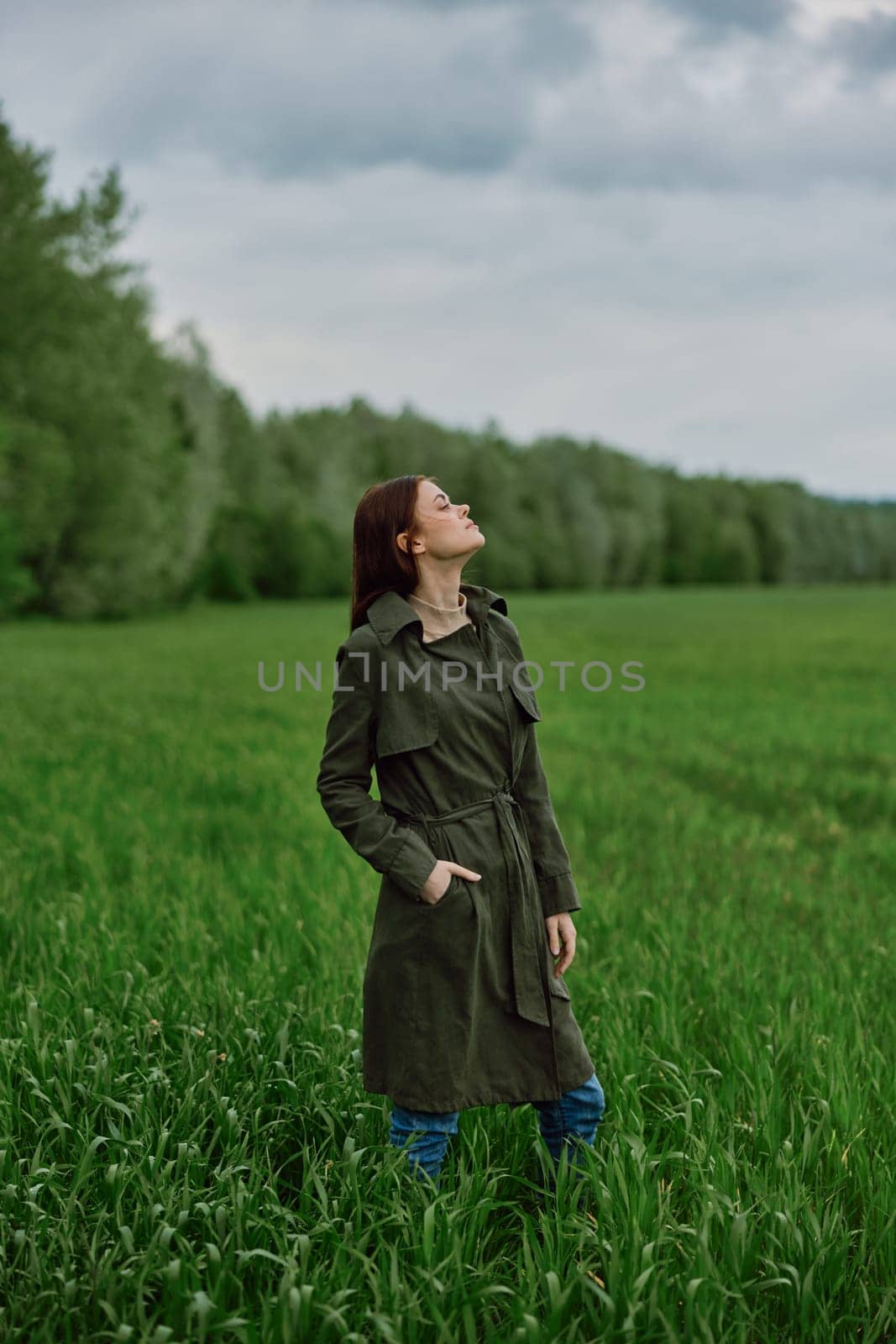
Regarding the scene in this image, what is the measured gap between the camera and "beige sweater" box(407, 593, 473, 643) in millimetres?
2812

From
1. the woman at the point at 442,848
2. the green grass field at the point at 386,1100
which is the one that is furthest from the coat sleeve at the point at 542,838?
the green grass field at the point at 386,1100

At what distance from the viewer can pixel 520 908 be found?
273 cm

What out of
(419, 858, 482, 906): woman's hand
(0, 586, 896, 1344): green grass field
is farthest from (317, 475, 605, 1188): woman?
(0, 586, 896, 1344): green grass field

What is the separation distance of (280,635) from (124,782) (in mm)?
19719

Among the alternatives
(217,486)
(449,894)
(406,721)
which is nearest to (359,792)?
(406,721)

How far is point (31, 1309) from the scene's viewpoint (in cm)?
237

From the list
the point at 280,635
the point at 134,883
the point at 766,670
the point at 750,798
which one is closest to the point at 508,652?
the point at 134,883

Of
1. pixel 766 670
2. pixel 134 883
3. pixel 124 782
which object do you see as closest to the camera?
pixel 134 883

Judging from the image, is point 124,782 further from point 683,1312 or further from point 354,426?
point 354,426

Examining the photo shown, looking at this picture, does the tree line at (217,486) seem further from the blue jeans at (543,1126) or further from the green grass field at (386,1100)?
the blue jeans at (543,1126)

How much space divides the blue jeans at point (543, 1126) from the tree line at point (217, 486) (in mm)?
31942

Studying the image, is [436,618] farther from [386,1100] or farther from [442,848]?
[386,1100]

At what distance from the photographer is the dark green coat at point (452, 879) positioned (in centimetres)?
264

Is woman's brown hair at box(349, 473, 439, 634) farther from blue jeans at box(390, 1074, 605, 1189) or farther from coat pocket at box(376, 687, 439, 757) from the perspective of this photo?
blue jeans at box(390, 1074, 605, 1189)
